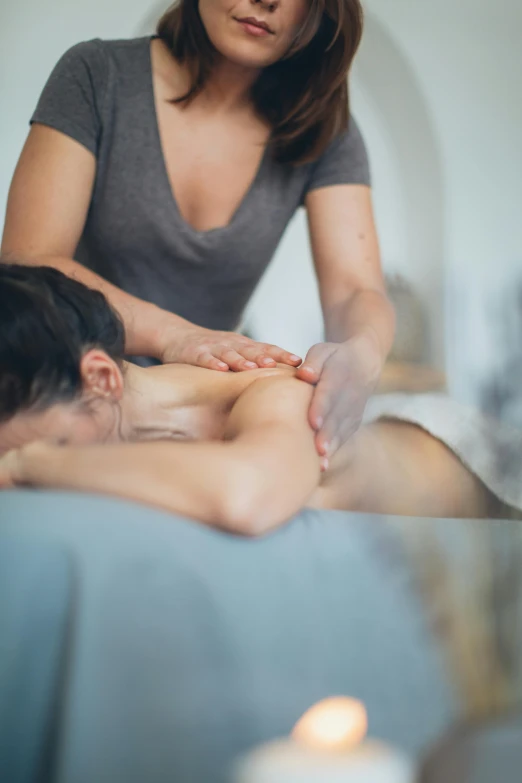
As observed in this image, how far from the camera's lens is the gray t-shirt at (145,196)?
0.67m

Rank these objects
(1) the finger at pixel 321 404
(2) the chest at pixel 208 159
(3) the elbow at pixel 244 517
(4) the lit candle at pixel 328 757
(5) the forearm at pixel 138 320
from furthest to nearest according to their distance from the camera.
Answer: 1. (2) the chest at pixel 208 159
2. (5) the forearm at pixel 138 320
3. (1) the finger at pixel 321 404
4. (3) the elbow at pixel 244 517
5. (4) the lit candle at pixel 328 757

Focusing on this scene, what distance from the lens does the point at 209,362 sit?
54 cm

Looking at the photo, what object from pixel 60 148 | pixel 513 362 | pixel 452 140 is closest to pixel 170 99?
pixel 60 148

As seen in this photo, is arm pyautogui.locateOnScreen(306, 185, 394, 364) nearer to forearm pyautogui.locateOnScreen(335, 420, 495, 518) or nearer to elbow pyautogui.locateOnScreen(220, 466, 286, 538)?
forearm pyautogui.locateOnScreen(335, 420, 495, 518)

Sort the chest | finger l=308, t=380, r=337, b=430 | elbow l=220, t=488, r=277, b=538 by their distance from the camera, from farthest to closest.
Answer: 1. the chest
2. finger l=308, t=380, r=337, b=430
3. elbow l=220, t=488, r=277, b=538

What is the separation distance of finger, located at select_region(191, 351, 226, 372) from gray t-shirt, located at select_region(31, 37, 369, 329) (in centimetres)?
17

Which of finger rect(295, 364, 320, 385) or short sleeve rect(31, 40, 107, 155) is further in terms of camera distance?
short sleeve rect(31, 40, 107, 155)

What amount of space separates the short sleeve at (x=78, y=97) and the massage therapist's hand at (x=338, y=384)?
1.00ft

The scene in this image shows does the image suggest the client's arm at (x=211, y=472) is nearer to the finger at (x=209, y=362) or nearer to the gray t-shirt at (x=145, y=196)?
the finger at (x=209, y=362)

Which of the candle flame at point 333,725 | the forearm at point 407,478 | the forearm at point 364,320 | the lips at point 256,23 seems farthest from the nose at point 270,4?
the candle flame at point 333,725

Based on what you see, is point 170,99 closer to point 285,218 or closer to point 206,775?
point 285,218

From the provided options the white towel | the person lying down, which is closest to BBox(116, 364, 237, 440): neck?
the person lying down

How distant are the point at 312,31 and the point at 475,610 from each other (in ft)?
1.69

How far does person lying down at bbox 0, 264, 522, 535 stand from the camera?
0.38 meters
